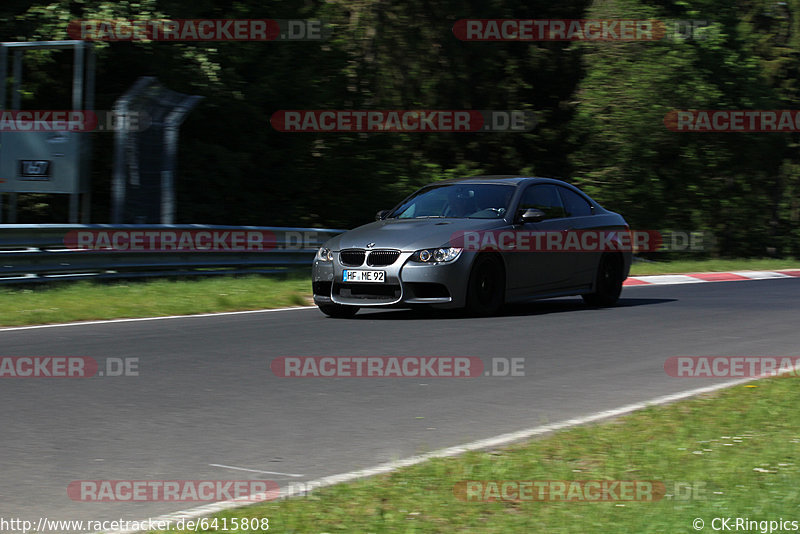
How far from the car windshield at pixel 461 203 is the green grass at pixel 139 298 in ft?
6.68

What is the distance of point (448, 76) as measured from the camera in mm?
28031

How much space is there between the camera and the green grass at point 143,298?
1157 centimetres

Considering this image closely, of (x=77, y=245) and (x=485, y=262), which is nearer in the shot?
(x=485, y=262)

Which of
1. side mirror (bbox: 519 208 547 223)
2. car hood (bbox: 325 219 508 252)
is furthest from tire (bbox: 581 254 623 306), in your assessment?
car hood (bbox: 325 219 508 252)

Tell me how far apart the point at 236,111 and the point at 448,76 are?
7048mm

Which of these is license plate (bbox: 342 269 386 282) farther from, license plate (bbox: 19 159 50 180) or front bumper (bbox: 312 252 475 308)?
license plate (bbox: 19 159 50 180)

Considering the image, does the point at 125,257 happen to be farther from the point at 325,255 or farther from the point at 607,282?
the point at 607,282

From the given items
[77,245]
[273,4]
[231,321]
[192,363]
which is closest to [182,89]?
[273,4]

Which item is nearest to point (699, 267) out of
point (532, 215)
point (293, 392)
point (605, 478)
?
point (532, 215)

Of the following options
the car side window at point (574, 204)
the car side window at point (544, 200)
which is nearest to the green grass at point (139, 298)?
the car side window at point (544, 200)

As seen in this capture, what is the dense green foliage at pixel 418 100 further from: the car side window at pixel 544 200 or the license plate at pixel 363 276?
the license plate at pixel 363 276

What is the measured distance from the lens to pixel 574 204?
1348 centimetres

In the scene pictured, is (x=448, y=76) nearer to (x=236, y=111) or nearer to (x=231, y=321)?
(x=236, y=111)

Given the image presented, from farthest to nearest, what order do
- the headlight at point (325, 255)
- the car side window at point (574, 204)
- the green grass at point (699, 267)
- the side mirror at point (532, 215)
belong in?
the green grass at point (699, 267), the car side window at point (574, 204), the side mirror at point (532, 215), the headlight at point (325, 255)
